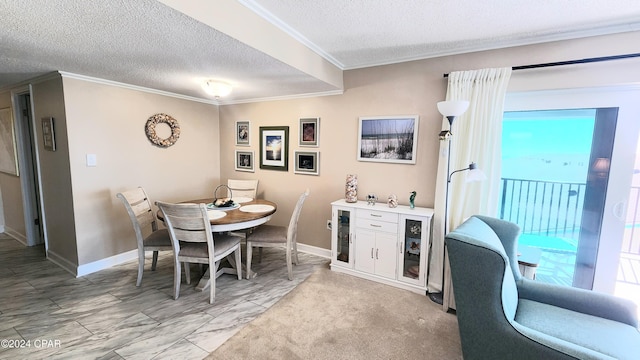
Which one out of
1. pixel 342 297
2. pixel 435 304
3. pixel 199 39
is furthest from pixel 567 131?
pixel 199 39

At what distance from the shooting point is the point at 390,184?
3055mm

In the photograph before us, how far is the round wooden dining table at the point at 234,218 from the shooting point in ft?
8.05

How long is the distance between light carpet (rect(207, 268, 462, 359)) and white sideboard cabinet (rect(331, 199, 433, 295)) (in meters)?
0.16

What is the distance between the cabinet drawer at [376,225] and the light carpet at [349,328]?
61 centimetres

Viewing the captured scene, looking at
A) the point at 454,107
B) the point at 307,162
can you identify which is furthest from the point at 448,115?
the point at 307,162

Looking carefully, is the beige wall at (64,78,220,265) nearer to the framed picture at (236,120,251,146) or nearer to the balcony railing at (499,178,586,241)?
the framed picture at (236,120,251,146)

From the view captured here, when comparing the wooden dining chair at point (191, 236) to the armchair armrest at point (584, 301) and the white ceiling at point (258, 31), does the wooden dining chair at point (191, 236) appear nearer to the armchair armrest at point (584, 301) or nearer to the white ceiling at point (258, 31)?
the white ceiling at point (258, 31)

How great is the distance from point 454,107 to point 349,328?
79.7 inches

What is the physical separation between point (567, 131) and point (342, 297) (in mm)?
2522

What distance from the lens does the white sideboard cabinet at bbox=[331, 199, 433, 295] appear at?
8.70 ft

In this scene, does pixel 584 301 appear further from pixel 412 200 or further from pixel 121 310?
pixel 121 310

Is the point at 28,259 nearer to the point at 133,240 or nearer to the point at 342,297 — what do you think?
the point at 133,240

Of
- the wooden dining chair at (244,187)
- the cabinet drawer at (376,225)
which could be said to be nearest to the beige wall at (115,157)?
the wooden dining chair at (244,187)

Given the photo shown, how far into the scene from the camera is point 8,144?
146 inches
